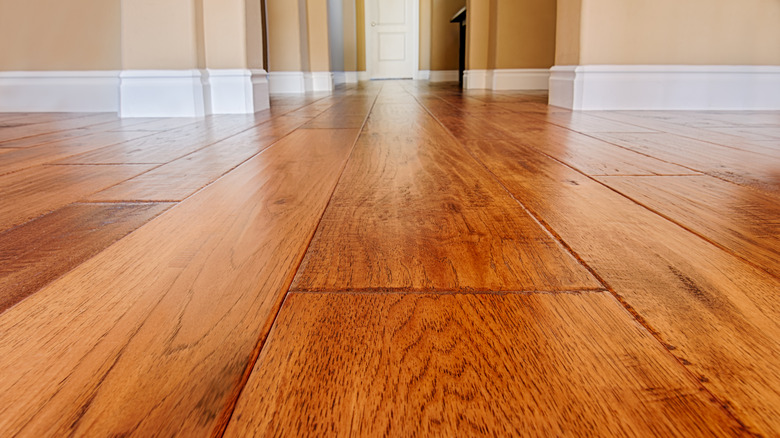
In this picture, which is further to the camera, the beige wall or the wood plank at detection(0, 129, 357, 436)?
the beige wall

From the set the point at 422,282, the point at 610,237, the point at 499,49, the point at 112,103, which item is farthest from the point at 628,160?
the point at 499,49

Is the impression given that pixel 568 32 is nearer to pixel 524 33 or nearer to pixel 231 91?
pixel 231 91

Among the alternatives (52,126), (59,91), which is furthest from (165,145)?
(59,91)

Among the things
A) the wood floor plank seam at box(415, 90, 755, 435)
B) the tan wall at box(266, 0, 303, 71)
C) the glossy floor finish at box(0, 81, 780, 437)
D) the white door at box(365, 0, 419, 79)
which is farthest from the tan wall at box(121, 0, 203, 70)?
the white door at box(365, 0, 419, 79)

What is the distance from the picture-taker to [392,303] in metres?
0.41

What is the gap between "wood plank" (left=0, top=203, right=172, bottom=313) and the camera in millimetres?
462

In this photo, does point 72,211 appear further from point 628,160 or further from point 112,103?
point 112,103

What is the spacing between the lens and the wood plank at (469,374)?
0.27 metres

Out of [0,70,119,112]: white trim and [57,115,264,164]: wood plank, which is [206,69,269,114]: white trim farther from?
[0,70,119,112]: white trim

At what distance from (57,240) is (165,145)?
2.72ft

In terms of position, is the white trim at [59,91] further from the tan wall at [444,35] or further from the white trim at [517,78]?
the tan wall at [444,35]

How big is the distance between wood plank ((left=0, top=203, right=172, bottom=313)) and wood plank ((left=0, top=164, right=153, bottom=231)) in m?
0.03

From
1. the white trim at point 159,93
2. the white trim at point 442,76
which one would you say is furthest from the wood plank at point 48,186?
the white trim at point 442,76

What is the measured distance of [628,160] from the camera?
1101 millimetres
